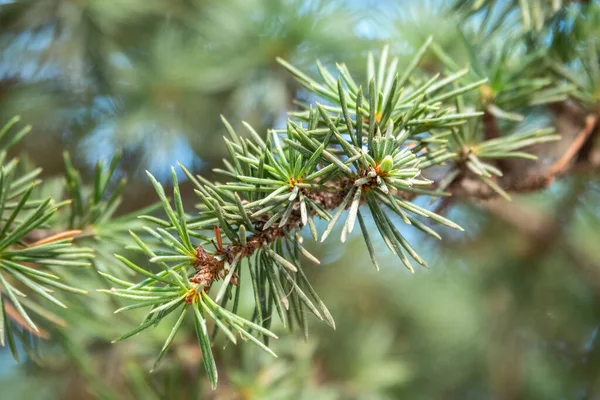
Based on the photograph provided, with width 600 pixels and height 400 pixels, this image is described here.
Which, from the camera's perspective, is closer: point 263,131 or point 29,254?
point 29,254

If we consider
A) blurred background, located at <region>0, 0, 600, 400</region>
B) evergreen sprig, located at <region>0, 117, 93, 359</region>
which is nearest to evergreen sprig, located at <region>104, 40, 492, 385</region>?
evergreen sprig, located at <region>0, 117, 93, 359</region>

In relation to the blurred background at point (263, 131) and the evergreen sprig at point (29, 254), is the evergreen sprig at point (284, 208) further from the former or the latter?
the blurred background at point (263, 131)

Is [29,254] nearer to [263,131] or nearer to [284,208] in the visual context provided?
[284,208]

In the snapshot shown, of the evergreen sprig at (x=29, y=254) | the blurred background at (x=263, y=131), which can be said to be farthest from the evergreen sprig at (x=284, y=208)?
the blurred background at (x=263, y=131)

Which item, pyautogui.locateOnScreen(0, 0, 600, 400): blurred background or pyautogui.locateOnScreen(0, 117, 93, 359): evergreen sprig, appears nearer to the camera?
pyautogui.locateOnScreen(0, 117, 93, 359): evergreen sprig

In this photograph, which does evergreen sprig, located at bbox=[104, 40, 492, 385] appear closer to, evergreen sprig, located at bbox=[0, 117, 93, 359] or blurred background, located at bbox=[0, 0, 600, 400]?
evergreen sprig, located at bbox=[0, 117, 93, 359]

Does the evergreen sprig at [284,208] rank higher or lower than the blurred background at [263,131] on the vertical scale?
higher

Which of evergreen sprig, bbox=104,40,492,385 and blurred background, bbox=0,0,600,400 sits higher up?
evergreen sprig, bbox=104,40,492,385

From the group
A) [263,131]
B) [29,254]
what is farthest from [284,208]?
[263,131]

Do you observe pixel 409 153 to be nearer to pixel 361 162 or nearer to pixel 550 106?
→ pixel 361 162
